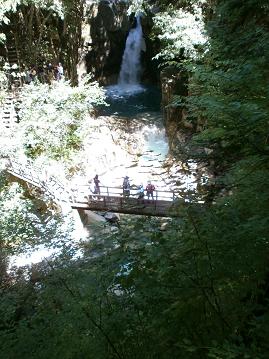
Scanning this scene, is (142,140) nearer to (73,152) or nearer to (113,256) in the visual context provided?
(73,152)

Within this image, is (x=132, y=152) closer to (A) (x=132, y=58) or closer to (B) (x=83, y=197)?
(B) (x=83, y=197)

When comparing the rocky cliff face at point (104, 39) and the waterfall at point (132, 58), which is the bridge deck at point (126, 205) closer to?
the rocky cliff face at point (104, 39)

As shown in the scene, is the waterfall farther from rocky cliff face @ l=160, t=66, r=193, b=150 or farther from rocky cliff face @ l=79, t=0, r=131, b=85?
rocky cliff face @ l=160, t=66, r=193, b=150

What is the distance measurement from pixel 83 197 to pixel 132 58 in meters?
15.8

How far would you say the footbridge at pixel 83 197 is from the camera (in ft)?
38.2

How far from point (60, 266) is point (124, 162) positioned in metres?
11.6

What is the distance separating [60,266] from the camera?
6141mm

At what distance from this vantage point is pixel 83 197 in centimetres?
1290

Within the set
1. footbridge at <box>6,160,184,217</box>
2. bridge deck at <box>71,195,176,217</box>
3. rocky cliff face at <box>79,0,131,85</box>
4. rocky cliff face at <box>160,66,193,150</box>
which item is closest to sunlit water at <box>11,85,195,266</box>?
footbridge at <box>6,160,184,217</box>

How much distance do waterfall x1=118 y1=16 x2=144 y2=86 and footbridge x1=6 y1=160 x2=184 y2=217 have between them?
14038 millimetres

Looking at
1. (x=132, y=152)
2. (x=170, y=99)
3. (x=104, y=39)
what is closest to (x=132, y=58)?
(x=104, y=39)

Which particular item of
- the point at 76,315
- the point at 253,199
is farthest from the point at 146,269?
the point at 253,199

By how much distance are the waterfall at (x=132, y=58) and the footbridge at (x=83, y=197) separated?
14.0 metres

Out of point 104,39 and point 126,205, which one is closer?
point 126,205
